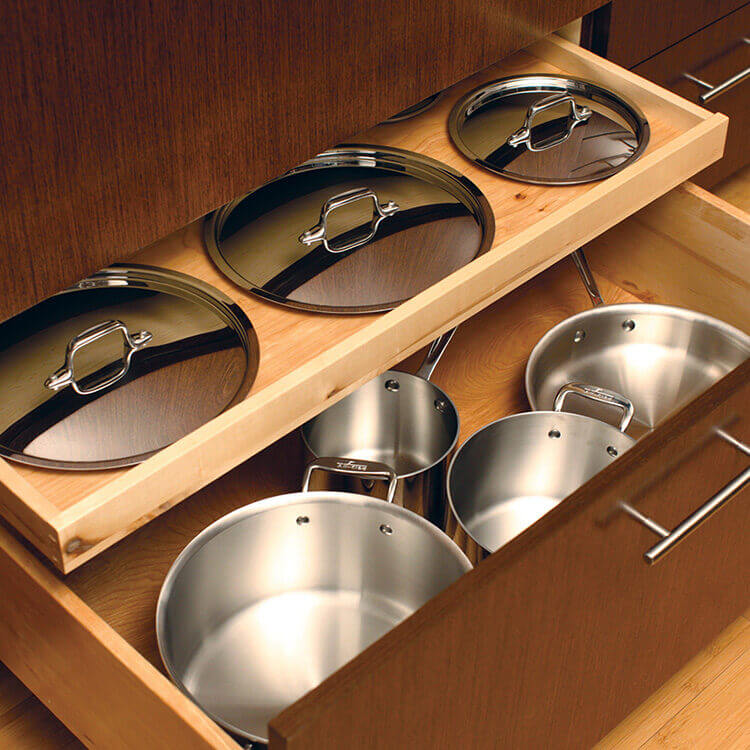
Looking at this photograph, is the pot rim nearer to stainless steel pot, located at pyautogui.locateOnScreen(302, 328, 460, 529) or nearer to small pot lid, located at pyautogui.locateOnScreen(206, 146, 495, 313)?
stainless steel pot, located at pyautogui.locateOnScreen(302, 328, 460, 529)

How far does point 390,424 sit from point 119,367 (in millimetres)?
377

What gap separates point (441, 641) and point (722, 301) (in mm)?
683

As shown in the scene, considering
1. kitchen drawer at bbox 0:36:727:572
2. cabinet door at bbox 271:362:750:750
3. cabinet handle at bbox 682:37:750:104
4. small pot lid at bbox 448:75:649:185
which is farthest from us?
cabinet handle at bbox 682:37:750:104

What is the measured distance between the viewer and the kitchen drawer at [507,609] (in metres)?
0.71

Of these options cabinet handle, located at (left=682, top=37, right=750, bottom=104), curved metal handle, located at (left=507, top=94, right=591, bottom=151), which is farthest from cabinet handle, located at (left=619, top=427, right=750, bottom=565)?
cabinet handle, located at (left=682, top=37, right=750, bottom=104)

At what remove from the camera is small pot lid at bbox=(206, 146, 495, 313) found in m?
0.99

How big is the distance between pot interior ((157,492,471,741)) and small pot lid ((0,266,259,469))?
13cm

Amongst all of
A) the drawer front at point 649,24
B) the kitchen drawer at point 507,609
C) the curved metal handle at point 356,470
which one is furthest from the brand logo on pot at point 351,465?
the drawer front at point 649,24

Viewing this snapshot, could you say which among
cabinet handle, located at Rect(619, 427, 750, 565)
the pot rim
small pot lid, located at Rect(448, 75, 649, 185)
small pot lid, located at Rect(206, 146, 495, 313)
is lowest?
the pot rim

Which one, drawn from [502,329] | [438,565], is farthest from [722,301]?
[438,565]

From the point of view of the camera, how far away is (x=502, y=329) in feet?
4.37

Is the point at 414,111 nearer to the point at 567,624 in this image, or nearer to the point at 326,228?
the point at 326,228

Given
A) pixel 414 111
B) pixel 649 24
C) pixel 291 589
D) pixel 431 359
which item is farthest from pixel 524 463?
pixel 649 24

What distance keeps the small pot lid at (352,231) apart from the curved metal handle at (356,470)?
152mm
